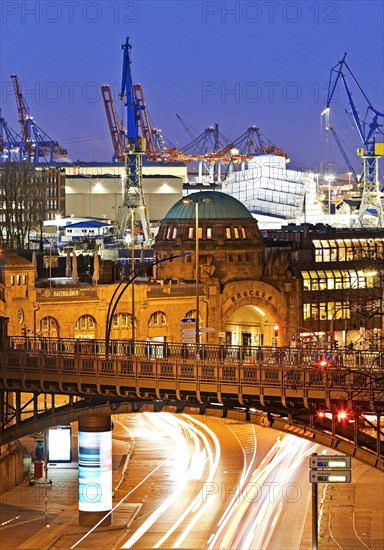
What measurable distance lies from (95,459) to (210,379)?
9627mm

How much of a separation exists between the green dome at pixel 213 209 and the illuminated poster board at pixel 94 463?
5338 cm

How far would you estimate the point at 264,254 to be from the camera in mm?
135500

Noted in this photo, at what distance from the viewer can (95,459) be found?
265 ft

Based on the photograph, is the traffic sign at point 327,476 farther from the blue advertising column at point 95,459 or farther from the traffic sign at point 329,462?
the blue advertising column at point 95,459

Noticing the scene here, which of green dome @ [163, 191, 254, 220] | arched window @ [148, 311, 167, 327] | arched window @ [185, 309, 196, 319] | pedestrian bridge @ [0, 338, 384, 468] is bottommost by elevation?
pedestrian bridge @ [0, 338, 384, 468]

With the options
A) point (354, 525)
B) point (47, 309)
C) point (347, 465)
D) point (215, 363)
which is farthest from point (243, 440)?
point (347, 465)

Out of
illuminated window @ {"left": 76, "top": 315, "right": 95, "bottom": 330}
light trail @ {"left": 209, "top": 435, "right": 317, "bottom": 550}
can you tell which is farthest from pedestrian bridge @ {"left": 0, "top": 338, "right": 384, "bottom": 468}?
illuminated window @ {"left": 76, "top": 315, "right": 95, "bottom": 330}

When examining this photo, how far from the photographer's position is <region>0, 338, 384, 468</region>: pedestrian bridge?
6931 cm

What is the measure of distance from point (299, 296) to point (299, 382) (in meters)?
65.4

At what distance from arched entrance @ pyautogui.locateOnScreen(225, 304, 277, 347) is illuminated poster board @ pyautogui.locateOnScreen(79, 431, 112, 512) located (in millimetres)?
46820

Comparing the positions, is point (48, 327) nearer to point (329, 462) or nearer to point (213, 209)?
point (213, 209)

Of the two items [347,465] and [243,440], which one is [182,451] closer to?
[243,440]

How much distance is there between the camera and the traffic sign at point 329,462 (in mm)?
65125

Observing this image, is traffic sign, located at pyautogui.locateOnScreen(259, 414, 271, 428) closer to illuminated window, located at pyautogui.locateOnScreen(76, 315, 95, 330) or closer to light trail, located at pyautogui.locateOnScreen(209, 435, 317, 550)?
light trail, located at pyautogui.locateOnScreen(209, 435, 317, 550)
